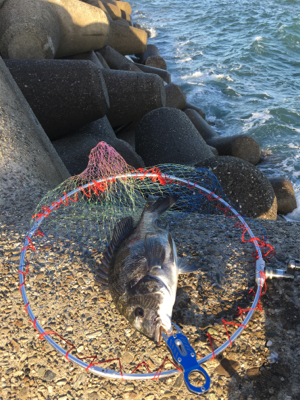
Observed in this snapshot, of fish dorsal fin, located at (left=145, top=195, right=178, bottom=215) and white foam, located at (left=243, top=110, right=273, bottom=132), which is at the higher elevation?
fish dorsal fin, located at (left=145, top=195, right=178, bottom=215)

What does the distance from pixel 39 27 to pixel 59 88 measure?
2.13 m

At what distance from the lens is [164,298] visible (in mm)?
2260

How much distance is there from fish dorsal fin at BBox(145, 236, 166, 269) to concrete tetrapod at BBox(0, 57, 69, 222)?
167cm

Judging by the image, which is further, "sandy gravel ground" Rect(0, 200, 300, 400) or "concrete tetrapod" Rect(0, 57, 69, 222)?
"concrete tetrapod" Rect(0, 57, 69, 222)

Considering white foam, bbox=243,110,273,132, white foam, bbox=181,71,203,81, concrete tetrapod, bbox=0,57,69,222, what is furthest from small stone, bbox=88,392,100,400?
white foam, bbox=181,71,203,81

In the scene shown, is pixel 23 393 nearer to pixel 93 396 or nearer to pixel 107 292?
pixel 93 396

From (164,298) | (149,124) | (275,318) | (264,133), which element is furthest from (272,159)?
(164,298)

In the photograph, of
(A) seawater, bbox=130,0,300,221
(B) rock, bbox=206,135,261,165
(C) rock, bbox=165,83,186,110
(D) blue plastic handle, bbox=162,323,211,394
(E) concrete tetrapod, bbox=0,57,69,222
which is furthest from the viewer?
(A) seawater, bbox=130,0,300,221

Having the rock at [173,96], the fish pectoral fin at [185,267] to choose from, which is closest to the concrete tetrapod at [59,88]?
the fish pectoral fin at [185,267]

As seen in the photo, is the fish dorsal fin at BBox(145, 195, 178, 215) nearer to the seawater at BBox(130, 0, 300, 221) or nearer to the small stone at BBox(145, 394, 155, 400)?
the small stone at BBox(145, 394, 155, 400)

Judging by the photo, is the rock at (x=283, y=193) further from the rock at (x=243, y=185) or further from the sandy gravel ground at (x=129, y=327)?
the sandy gravel ground at (x=129, y=327)

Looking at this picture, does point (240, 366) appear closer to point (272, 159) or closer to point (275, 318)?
point (275, 318)

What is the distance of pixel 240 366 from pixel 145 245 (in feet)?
3.69

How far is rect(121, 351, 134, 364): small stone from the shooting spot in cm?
245
